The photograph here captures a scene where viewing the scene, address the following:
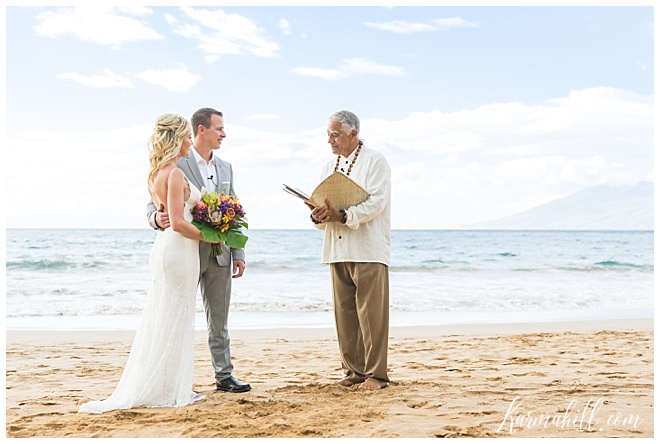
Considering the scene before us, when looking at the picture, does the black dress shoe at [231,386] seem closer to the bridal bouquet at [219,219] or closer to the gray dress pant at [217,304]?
the gray dress pant at [217,304]

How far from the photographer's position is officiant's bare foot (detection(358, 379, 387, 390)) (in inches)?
173

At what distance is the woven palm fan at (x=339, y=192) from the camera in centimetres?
444

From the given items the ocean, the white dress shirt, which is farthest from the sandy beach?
the ocean

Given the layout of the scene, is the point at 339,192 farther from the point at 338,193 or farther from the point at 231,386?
the point at 231,386

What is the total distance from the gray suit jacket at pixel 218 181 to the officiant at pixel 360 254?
0.52 m

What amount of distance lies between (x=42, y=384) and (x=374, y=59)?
798 inches

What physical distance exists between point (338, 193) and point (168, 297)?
118cm

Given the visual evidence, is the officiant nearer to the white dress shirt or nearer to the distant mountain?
the white dress shirt

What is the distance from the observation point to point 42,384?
483 centimetres

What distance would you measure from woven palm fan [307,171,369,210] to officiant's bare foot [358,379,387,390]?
41.7 inches

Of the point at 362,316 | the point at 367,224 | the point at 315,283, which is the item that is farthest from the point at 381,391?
the point at 315,283

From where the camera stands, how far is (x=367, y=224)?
451 cm

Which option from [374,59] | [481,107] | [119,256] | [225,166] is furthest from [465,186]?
[225,166]
